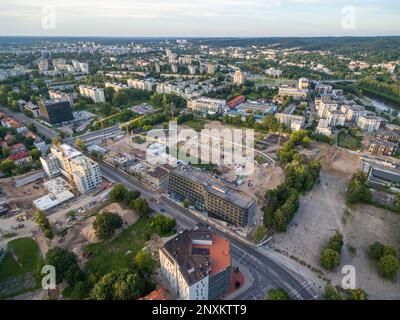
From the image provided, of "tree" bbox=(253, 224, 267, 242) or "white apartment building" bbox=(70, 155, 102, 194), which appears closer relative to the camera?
"tree" bbox=(253, 224, 267, 242)

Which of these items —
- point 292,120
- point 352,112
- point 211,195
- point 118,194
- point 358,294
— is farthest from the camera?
point 352,112

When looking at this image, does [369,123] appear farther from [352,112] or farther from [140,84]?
[140,84]

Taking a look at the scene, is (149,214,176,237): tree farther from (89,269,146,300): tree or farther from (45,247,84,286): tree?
(45,247,84,286): tree

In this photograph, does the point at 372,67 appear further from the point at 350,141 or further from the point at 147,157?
the point at 147,157

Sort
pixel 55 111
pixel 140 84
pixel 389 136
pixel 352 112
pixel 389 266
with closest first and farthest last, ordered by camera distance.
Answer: pixel 389 266, pixel 389 136, pixel 55 111, pixel 352 112, pixel 140 84

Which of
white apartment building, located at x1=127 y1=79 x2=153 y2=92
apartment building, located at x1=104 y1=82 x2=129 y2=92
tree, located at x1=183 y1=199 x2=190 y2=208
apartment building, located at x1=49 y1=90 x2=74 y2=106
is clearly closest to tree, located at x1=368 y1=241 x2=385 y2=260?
tree, located at x1=183 y1=199 x2=190 y2=208

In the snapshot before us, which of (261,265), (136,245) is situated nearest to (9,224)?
(136,245)

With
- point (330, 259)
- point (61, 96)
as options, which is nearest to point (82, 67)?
point (61, 96)
